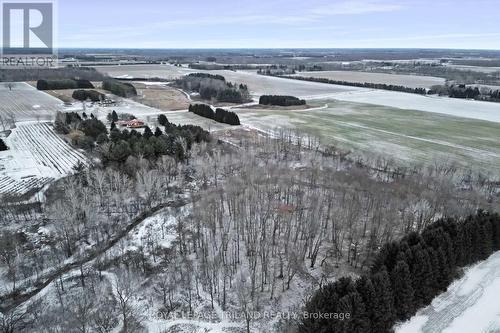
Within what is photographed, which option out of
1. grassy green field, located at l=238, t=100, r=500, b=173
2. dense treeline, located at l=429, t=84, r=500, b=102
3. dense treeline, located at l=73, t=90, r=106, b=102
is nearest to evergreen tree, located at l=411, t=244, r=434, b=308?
grassy green field, located at l=238, t=100, r=500, b=173

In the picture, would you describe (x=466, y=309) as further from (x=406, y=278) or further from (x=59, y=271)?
(x=59, y=271)

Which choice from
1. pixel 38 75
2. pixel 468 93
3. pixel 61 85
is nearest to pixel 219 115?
pixel 61 85

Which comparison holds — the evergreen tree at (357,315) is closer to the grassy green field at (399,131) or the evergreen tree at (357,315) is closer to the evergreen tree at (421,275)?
the evergreen tree at (421,275)

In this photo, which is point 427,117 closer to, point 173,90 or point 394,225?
point 394,225

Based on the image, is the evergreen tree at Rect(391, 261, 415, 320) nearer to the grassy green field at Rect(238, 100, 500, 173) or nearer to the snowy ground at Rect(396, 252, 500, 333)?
the snowy ground at Rect(396, 252, 500, 333)

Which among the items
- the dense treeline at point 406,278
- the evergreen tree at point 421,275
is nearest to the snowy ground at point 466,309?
the dense treeline at point 406,278

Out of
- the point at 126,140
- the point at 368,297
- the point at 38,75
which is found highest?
the point at 38,75

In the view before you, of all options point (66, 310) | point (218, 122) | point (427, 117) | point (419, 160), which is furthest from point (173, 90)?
point (66, 310)
